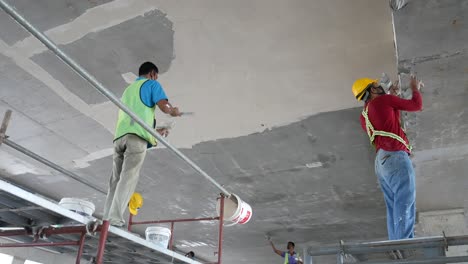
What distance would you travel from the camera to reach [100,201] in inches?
299

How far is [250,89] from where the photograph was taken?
4.16 metres

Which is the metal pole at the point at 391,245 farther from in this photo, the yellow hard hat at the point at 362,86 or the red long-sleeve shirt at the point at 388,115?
the yellow hard hat at the point at 362,86

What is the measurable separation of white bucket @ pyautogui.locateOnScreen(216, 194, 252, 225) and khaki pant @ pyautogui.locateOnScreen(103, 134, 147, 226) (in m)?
1.40

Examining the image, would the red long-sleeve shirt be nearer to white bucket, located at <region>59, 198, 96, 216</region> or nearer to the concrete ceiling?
the concrete ceiling

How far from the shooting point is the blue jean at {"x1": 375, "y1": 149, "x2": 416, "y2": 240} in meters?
2.77

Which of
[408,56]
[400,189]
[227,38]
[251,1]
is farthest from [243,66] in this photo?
[400,189]

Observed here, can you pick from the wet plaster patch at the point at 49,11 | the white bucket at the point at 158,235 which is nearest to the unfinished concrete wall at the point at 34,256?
the white bucket at the point at 158,235

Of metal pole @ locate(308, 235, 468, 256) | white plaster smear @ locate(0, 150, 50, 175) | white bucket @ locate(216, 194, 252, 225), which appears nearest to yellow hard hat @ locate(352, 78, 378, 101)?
metal pole @ locate(308, 235, 468, 256)

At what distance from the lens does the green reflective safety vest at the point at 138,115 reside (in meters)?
3.10

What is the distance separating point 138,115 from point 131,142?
8.6 inches

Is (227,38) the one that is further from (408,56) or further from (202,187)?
(202,187)

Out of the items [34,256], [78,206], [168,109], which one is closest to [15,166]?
[34,256]

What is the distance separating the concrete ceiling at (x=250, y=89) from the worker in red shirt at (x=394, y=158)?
28 centimetres

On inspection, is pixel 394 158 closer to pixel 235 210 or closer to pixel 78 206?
pixel 235 210
